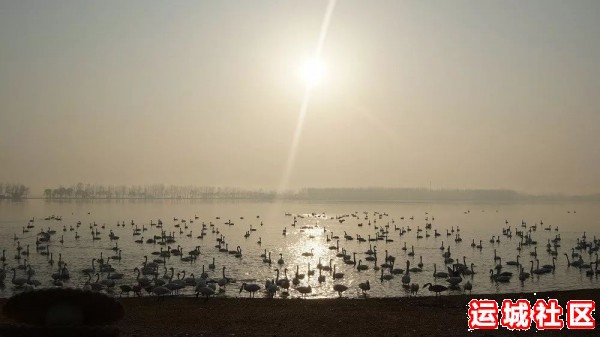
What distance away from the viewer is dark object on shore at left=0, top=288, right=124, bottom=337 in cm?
822

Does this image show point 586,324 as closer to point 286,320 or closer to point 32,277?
point 286,320

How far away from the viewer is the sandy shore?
17219 millimetres

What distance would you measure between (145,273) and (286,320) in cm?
2030

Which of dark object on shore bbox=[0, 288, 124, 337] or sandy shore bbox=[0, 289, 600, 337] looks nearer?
dark object on shore bbox=[0, 288, 124, 337]

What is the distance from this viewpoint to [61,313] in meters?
8.37

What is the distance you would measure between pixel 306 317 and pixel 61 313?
13067 mm

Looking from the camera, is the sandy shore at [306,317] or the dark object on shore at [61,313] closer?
the dark object on shore at [61,313]

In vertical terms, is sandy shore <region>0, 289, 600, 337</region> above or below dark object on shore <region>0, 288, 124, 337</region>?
below

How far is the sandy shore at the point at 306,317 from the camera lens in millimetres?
17219

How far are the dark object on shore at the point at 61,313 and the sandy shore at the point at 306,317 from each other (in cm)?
768

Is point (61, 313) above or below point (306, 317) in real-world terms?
above

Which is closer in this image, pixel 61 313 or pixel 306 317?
pixel 61 313

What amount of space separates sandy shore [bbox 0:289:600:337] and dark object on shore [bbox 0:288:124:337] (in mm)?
7675

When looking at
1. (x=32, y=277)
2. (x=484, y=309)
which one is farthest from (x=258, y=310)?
(x=32, y=277)
